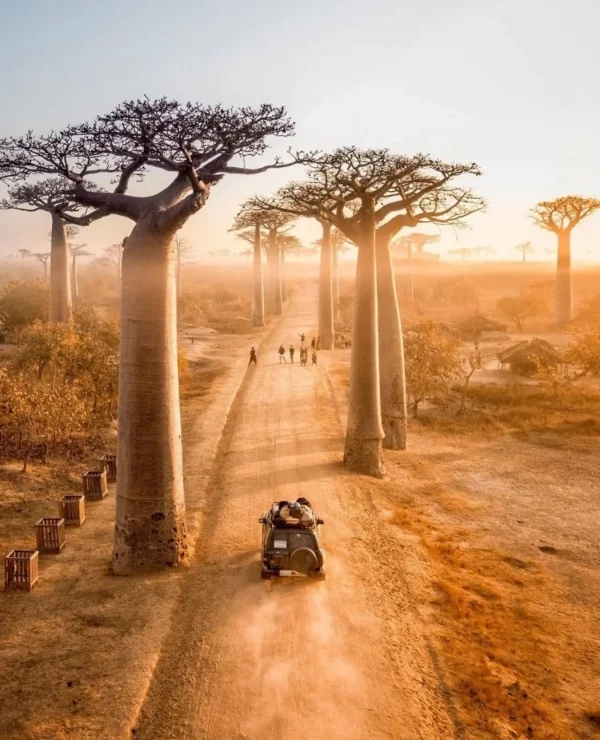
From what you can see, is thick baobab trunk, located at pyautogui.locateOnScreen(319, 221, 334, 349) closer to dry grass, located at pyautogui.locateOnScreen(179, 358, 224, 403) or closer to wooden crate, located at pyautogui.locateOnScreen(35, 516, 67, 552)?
dry grass, located at pyautogui.locateOnScreen(179, 358, 224, 403)

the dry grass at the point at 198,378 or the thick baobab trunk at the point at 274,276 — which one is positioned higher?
the thick baobab trunk at the point at 274,276

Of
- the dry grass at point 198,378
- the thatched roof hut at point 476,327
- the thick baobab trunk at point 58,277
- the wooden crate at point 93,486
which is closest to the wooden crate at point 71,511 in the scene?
the wooden crate at point 93,486

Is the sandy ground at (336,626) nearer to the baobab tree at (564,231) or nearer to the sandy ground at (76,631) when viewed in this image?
the sandy ground at (76,631)

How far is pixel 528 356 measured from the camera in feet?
89.6

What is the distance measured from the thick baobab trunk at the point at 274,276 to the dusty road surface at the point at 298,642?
130 ft

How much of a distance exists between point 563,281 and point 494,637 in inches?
1463

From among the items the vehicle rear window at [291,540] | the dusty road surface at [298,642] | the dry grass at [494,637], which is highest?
the vehicle rear window at [291,540]

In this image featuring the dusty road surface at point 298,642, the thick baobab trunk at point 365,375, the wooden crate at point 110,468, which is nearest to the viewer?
the dusty road surface at point 298,642

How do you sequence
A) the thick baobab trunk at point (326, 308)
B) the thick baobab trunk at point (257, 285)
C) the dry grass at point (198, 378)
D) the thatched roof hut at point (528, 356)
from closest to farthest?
the dry grass at point (198, 378), the thatched roof hut at point (528, 356), the thick baobab trunk at point (326, 308), the thick baobab trunk at point (257, 285)

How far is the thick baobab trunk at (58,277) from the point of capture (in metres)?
24.5

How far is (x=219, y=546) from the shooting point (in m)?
9.83

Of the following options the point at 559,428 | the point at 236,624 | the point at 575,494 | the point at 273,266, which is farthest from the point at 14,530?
the point at 273,266

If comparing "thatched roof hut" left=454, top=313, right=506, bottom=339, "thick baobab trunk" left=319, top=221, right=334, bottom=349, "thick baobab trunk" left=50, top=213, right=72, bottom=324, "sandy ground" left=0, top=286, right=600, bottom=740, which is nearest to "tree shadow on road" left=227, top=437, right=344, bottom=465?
"sandy ground" left=0, top=286, right=600, bottom=740

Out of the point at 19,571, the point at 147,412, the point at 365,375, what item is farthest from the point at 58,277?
the point at 19,571
